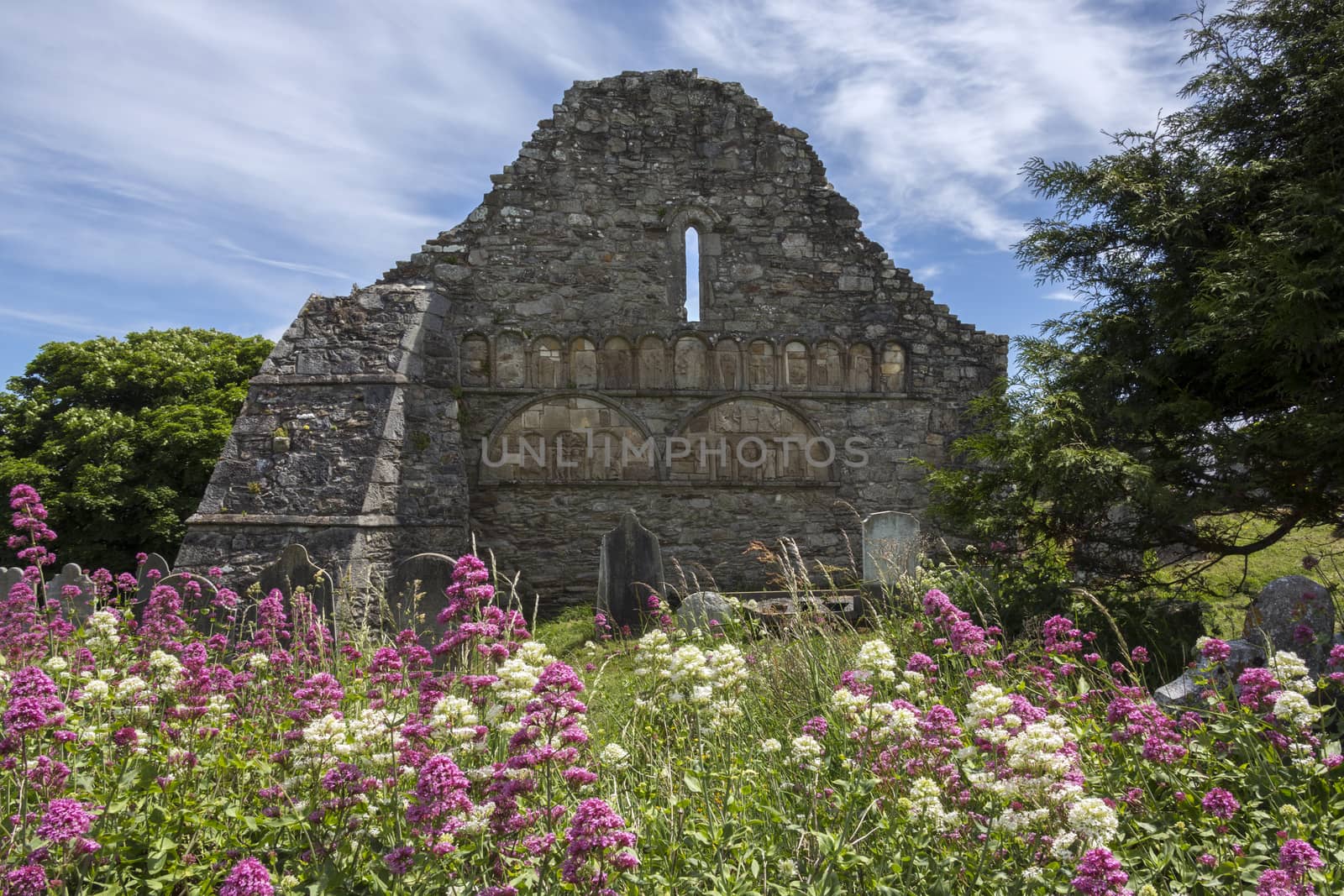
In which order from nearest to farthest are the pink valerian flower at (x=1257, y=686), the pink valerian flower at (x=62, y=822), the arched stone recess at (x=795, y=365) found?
the pink valerian flower at (x=62, y=822), the pink valerian flower at (x=1257, y=686), the arched stone recess at (x=795, y=365)

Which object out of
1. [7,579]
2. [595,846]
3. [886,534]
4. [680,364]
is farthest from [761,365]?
[7,579]

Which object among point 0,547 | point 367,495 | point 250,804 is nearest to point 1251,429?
point 250,804

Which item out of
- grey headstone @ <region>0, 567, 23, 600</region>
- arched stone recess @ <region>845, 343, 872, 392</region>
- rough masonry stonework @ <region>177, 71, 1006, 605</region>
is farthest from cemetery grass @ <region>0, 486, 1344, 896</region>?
grey headstone @ <region>0, 567, 23, 600</region>

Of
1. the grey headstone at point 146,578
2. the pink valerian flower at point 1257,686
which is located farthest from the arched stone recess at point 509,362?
the pink valerian flower at point 1257,686

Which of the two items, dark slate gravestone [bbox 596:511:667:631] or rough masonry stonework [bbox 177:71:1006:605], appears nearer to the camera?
dark slate gravestone [bbox 596:511:667:631]

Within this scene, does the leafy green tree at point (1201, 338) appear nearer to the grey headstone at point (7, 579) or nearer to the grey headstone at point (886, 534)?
the grey headstone at point (886, 534)

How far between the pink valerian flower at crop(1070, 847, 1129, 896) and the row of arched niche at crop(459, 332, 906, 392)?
9.79 meters

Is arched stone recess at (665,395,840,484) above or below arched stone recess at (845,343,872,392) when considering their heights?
below

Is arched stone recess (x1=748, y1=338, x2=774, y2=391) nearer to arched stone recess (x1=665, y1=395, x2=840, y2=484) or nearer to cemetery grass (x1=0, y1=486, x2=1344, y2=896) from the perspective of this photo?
arched stone recess (x1=665, y1=395, x2=840, y2=484)

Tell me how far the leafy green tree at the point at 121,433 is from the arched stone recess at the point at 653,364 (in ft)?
36.0

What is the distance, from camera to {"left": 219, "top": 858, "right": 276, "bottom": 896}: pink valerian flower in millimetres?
2035

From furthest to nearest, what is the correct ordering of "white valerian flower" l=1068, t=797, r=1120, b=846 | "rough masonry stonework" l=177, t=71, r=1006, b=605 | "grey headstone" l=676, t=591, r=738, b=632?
"rough masonry stonework" l=177, t=71, r=1006, b=605 < "grey headstone" l=676, t=591, r=738, b=632 < "white valerian flower" l=1068, t=797, r=1120, b=846

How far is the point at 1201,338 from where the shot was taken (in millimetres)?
6438

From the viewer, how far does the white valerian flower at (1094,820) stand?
201cm
